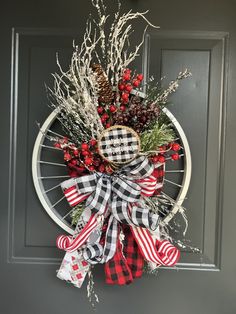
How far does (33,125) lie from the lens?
3.50ft

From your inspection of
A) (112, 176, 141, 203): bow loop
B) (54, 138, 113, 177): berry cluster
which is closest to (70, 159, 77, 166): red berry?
(54, 138, 113, 177): berry cluster

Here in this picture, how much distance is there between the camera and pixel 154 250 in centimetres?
90

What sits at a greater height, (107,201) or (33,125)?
(33,125)

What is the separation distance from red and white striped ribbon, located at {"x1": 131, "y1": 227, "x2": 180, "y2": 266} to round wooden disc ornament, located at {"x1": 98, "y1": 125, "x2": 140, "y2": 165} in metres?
0.22

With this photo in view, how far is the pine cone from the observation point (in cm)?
87

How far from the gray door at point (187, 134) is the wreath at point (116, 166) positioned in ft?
0.41

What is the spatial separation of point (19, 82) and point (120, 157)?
45 cm

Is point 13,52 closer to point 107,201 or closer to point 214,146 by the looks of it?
point 107,201

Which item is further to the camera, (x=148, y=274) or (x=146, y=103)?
(x=148, y=274)

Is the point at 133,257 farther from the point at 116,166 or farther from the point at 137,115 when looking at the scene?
the point at 137,115

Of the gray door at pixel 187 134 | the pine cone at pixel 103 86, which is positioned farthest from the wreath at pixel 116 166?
the gray door at pixel 187 134

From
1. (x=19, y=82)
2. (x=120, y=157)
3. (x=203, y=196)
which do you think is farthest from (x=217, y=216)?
(x=19, y=82)

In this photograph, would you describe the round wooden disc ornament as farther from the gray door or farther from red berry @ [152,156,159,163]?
the gray door

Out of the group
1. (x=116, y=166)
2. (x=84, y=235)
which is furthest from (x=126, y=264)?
(x=116, y=166)
